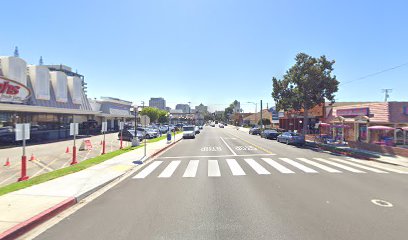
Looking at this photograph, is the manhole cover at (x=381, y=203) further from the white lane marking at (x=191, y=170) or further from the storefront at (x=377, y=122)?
the storefront at (x=377, y=122)

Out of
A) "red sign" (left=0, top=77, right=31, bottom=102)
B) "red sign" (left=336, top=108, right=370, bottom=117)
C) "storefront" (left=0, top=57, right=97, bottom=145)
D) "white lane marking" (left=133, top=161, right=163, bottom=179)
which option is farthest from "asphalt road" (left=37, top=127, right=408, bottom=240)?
"storefront" (left=0, top=57, right=97, bottom=145)

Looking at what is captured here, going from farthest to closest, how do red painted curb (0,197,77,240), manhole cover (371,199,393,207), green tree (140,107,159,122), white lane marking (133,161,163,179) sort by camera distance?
green tree (140,107,159,122), white lane marking (133,161,163,179), manhole cover (371,199,393,207), red painted curb (0,197,77,240)

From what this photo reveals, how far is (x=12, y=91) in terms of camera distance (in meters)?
27.5

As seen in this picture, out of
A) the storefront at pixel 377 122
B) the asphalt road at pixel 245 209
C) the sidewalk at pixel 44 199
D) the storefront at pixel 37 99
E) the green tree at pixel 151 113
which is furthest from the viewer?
the green tree at pixel 151 113

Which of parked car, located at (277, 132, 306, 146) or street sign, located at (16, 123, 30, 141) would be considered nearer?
street sign, located at (16, 123, 30, 141)

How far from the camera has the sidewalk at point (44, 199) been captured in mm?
6611

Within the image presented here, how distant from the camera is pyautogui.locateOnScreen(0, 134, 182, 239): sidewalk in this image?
6.61 metres

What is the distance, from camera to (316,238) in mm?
5875

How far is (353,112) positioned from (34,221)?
31.3 meters

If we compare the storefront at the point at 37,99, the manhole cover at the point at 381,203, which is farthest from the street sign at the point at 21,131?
the storefront at the point at 37,99

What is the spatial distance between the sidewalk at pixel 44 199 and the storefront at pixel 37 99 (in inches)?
684

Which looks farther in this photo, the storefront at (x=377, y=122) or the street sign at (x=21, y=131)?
the storefront at (x=377, y=122)

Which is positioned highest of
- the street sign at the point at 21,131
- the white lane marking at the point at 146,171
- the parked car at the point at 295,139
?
the street sign at the point at 21,131

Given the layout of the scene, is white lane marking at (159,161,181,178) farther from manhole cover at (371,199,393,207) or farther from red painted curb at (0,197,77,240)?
manhole cover at (371,199,393,207)
